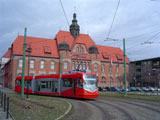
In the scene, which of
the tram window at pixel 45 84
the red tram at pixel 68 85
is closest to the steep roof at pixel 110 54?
the red tram at pixel 68 85

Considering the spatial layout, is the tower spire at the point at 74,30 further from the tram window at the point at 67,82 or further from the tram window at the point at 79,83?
the tram window at the point at 79,83

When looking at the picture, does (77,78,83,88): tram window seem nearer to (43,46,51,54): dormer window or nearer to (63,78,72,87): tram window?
Answer: (63,78,72,87): tram window

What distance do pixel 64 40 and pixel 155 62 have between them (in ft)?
137

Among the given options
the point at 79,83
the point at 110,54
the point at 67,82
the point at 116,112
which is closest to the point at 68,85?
the point at 67,82

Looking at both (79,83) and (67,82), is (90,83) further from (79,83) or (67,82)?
(67,82)

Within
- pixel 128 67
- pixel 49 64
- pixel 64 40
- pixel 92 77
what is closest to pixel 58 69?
pixel 49 64

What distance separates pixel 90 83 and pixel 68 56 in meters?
36.3

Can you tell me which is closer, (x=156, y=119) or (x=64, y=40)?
(x=156, y=119)

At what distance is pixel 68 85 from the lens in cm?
2284

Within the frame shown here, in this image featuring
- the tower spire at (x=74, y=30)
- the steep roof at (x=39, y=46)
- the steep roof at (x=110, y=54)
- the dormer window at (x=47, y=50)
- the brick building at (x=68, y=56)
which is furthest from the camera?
the steep roof at (x=110, y=54)

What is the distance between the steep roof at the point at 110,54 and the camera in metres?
Result: 64.6

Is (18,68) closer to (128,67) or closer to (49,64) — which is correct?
(49,64)

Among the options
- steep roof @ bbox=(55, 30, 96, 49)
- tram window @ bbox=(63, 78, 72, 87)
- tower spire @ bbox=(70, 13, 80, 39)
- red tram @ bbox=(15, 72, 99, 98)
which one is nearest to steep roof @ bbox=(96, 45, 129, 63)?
steep roof @ bbox=(55, 30, 96, 49)

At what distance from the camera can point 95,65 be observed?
60.8m
